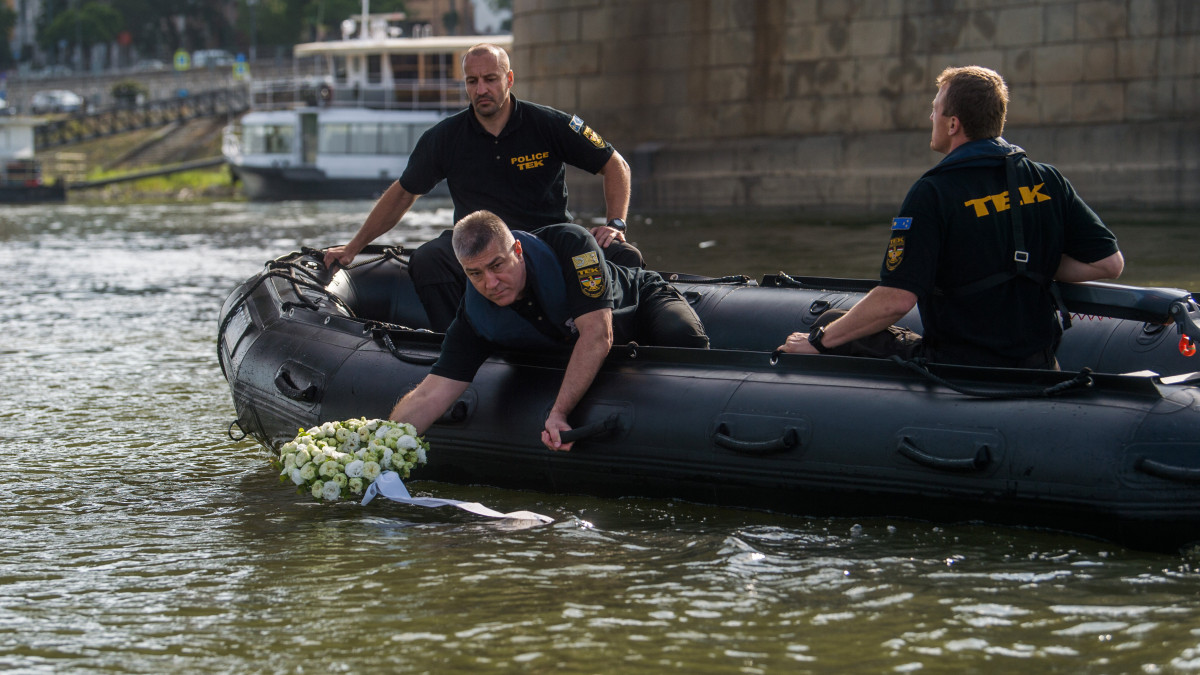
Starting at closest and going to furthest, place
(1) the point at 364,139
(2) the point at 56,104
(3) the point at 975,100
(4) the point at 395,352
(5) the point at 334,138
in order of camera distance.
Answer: (3) the point at 975,100 → (4) the point at 395,352 → (1) the point at 364,139 → (5) the point at 334,138 → (2) the point at 56,104

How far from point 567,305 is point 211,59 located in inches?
3138

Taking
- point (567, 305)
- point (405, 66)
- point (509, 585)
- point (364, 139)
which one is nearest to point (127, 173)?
point (405, 66)

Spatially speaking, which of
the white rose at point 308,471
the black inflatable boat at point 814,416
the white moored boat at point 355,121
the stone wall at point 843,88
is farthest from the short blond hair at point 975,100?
the white moored boat at point 355,121

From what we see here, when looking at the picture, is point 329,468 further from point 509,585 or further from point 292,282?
point 292,282

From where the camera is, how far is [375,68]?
43.2m

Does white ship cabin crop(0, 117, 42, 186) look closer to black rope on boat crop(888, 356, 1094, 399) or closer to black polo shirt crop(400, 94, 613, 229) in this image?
black polo shirt crop(400, 94, 613, 229)

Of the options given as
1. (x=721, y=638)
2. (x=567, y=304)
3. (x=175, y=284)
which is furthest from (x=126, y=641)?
(x=175, y=284)

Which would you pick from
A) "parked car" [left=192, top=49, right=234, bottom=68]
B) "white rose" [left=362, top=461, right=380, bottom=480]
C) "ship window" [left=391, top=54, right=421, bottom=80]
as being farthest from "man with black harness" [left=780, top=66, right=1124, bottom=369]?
"parked car" [left=192, top=49, right=234, bottom=68]

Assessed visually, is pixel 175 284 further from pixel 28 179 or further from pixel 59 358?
pixel 28 179

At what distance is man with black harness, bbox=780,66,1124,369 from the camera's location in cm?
484

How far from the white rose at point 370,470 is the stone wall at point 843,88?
1345 centimetres

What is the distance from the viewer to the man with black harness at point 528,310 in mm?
5191

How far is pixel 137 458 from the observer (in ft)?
22.6

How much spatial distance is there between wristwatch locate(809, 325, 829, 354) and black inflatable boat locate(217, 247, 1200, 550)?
0.04 m
